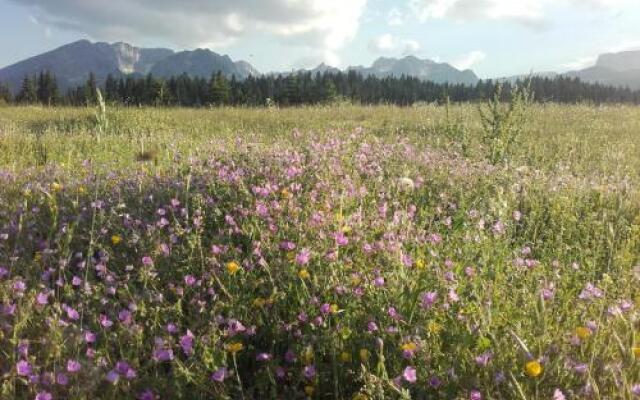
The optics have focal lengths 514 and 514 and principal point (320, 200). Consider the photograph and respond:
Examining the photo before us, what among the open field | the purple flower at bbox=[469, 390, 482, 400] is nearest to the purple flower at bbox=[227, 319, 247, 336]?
the open field

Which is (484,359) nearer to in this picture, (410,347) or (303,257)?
(410,347)

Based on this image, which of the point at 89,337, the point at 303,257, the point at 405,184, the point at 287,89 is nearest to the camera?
the point at 89,337

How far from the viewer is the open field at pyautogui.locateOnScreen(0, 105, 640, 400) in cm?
226

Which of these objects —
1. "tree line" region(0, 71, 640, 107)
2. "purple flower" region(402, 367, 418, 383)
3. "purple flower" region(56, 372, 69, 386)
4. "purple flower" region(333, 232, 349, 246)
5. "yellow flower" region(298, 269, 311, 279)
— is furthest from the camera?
"tree line" region(0, 71, 640, 107)

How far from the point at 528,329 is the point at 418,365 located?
61 centimetres

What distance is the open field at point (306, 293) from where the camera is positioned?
2.26m

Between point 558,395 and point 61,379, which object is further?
point 61,379

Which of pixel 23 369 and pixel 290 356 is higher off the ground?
pixel 23 369

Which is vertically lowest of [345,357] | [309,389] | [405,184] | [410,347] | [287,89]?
[309,389]

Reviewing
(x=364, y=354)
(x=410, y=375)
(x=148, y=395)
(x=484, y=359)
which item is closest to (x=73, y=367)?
(x=148, y=395)

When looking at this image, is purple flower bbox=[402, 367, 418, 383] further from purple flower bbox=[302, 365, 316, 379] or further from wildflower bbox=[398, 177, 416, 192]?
wildflower bbox=[398, 177, 416, 192]

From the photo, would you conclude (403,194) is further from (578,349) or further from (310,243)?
(578,349)

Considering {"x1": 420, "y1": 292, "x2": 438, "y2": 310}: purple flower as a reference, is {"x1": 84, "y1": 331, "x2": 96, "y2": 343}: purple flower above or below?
below

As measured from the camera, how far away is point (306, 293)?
2729mm
